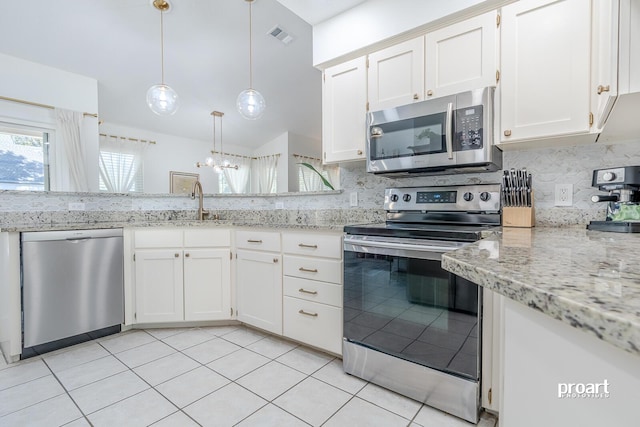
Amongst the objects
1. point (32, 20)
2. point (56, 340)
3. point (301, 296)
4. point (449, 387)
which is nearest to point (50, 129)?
point (32, 20)

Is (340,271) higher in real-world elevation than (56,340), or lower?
higher

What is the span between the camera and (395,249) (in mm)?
1588

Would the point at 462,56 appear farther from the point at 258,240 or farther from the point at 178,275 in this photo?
the point at 178,275

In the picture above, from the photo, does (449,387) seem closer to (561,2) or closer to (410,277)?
(410,277)

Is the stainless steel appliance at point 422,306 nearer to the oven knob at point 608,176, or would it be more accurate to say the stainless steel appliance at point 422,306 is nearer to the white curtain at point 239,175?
the oven knob at point 608,176

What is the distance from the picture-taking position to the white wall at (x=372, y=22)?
175 cm

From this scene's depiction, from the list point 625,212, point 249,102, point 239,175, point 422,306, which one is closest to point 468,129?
point 625,212

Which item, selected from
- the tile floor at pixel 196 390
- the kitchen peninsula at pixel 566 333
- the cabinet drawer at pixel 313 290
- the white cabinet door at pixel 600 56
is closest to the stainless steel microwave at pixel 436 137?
the white cabinet door at pixel 600 56

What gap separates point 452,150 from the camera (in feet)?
5.53

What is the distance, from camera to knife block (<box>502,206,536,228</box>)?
62.7 inches

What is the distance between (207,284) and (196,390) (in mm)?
939

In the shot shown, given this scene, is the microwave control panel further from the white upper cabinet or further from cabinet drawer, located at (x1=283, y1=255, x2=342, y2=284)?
cabinet drawer, located at (x1=283, y1=255, x2=342, y2=284)

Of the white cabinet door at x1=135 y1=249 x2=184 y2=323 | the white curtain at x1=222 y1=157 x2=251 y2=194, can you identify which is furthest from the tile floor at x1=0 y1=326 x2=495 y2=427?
the white curtain at x1=222 y1=157 x2=251 y2=194

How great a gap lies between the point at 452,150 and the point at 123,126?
221 inches
